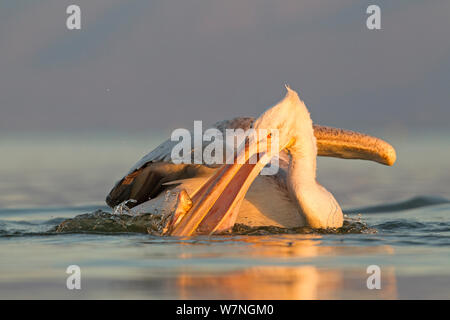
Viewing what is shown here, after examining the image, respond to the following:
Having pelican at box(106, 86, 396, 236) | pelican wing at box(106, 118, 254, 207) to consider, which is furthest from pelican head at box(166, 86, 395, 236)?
pelican wing at box(106, 118, 254, 207)

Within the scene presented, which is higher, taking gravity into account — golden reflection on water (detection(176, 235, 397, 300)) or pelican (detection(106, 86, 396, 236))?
pelican (detection(106, 86, 396, 236))

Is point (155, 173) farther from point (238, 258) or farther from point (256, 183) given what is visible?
point (238, 258)

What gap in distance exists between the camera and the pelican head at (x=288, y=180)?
8367 mm

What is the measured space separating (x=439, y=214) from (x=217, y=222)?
3.35 metres

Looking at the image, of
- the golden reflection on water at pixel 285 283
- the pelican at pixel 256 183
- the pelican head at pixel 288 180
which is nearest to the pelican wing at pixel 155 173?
the pelican at pixel 256 183

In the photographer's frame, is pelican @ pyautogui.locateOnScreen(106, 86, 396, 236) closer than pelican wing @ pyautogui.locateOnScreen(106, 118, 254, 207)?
Yes

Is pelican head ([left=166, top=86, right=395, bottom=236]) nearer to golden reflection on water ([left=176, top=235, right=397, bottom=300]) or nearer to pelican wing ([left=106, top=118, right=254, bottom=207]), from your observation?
pelican wing ([left=106, top=118, right=254, bottom=207])

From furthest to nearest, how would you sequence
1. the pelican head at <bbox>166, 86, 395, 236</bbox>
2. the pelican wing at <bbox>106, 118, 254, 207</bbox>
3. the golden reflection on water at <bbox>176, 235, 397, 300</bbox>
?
the pelican wing at <bbox>106, 118, 254, 207</bbox> → the pelican head at <bbox>166, 86, 395, 236</bbox> → the golden reflection on water at <bbox>176, 235, 397, 300</bbox>

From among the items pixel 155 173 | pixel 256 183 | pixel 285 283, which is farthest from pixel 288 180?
pixel 285 283

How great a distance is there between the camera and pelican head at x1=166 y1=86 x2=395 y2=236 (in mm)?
8367

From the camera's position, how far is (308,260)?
7336 millimetres

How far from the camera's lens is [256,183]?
32.1 feet

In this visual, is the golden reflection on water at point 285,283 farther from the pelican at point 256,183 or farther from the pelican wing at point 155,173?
the pelican wing at point 155,173
